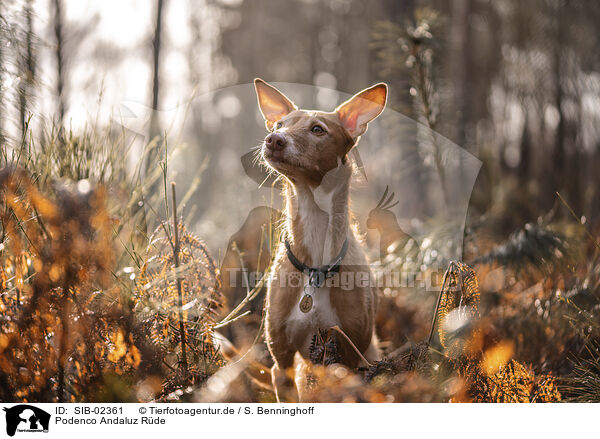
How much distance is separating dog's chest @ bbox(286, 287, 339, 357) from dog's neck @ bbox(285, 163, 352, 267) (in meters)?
0.18

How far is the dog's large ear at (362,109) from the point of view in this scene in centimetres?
212

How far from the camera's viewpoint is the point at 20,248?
181 cm

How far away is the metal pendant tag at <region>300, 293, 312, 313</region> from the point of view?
216cm

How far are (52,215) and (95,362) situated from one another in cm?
63

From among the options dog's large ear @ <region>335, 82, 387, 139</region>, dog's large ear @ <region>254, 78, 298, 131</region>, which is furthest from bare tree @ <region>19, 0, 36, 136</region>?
→ dog's large ear @ <region>335, 82, 387, 139</region>

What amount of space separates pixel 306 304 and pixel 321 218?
0.47 metres

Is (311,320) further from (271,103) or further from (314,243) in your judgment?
(271,103)

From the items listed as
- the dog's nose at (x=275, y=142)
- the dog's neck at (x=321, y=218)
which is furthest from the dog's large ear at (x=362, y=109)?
the dog's nose at (x=275, y=142)

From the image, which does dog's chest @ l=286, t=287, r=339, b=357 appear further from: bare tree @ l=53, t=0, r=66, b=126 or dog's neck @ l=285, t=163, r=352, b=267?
bare tree @ l=53, t=0, r=66, b=126

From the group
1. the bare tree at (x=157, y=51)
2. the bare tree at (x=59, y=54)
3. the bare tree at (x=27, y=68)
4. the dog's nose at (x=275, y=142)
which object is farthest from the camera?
the bare tree at (x=157, y=51)
